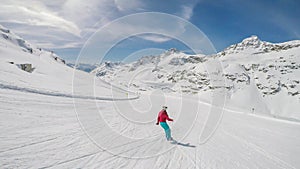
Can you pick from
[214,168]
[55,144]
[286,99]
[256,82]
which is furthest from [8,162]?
[256,82]

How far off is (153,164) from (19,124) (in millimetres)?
5904

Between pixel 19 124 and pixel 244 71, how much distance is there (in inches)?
5611

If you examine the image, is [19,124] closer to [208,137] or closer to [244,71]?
[208,137]

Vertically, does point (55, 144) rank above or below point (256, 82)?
below

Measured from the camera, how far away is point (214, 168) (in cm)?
581

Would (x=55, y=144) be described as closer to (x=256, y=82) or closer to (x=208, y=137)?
(x=208, y=137)

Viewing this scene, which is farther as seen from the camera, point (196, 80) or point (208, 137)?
point (196, 80)

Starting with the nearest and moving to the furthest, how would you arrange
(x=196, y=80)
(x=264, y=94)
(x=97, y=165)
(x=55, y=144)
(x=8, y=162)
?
(x=8, y=162) → (x=97, y=165) → (x=55, y=144) → (x=264, y=94) → (x=196, y=80)

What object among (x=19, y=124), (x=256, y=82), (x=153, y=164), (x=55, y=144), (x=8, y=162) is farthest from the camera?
→ (x=256, y=82)

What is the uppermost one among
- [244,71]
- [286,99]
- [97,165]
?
[244,71]

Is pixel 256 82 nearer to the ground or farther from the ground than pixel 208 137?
farther from the ground

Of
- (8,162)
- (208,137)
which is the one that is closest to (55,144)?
Answer: (8,162)

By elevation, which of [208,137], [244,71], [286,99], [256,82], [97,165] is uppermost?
[244,71]

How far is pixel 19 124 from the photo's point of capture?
298 inches
